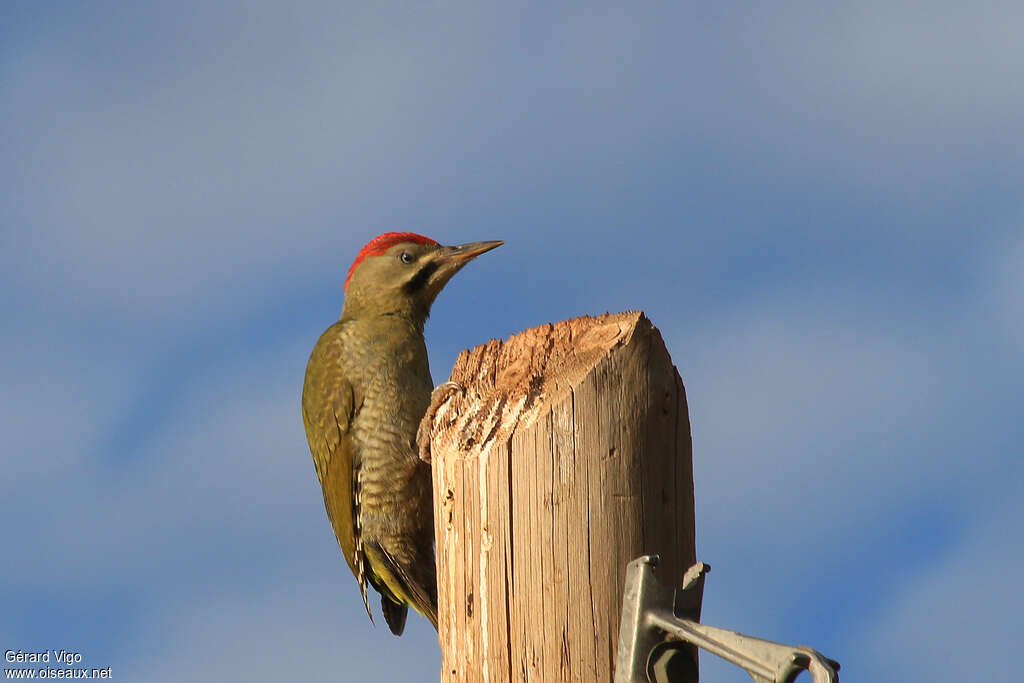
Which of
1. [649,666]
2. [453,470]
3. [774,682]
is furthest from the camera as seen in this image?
[453,470]

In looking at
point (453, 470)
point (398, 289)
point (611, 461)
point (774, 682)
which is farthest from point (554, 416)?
point (398, 289)

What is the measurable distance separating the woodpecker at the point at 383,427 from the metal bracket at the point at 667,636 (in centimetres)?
267

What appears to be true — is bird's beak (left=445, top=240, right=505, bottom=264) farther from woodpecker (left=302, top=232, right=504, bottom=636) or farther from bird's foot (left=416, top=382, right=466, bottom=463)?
bird's foot (left=416, top=382, right=466, bottom=463)

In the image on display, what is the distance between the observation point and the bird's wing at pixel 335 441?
5.63 m

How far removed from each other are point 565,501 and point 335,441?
117 inches

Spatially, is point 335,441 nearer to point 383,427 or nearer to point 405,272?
point 383,427

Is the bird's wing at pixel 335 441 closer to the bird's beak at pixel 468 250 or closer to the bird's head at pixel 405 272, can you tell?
the bird's head at pixel 405 272

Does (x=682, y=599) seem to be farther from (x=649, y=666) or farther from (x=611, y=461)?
(x=611, y=461)

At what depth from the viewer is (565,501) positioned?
2.91 m

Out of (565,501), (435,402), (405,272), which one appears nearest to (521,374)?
(565,501)

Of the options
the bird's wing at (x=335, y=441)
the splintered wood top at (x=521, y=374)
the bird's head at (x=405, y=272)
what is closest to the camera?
the splintered wood top at (x=521, y=374)

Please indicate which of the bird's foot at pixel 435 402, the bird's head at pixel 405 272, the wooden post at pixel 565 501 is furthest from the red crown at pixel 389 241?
the wooden post at pixel 565 501

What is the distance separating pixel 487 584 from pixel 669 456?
606 millimetres

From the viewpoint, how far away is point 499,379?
10.7ft
